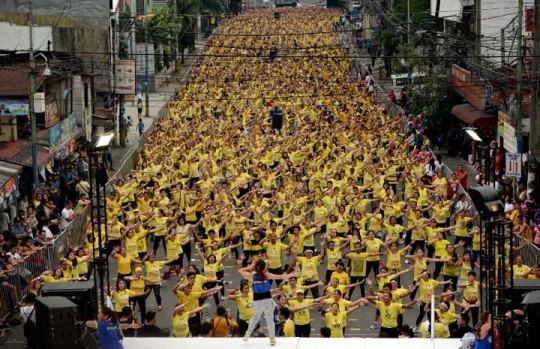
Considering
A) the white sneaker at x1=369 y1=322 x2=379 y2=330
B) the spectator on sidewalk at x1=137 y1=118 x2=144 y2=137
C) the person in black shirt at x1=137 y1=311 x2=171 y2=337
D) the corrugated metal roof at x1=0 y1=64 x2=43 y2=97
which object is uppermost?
the corrugated metal roof at x1=0 y1=64 x2=43 y2=97

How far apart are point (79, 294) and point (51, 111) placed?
2066 centimetres

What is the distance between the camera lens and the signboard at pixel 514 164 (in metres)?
30.4

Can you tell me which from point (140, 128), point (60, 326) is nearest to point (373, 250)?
point (60, 326)

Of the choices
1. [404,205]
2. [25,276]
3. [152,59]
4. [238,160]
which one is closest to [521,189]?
[404,205]

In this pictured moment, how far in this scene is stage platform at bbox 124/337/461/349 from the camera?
721 inches

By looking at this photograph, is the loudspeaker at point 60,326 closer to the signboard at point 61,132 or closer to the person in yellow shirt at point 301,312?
the person in yellow shirt at point 301,312

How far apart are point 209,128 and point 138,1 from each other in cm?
4143

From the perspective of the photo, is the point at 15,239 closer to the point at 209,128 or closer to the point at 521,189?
the point at 521,189

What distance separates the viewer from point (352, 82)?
2415 inches

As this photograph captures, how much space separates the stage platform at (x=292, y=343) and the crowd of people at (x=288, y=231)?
0.28 metres

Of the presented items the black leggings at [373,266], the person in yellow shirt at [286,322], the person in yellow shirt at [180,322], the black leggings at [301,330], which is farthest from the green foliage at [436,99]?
the person in yellow shirt at [286,322]

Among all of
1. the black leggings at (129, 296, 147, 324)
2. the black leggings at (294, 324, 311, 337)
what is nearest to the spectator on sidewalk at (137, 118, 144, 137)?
the black leggings at (129, 296, 147, 324)

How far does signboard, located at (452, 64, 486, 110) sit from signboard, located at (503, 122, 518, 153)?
20.2ft

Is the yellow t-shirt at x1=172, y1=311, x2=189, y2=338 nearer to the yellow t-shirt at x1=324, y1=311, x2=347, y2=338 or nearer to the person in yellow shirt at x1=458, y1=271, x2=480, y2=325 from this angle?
the yellow t-shirt at x1=324, y1=311, x2=347, y2=338
